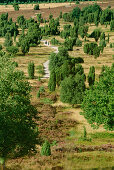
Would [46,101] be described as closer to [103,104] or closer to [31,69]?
[31,69]

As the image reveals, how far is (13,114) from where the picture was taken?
18609mm

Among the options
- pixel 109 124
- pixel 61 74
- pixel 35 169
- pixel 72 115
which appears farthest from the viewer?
pixel 61 74

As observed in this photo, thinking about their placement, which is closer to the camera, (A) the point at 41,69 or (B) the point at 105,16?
(A) the point at 41,69

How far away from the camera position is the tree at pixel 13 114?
1778 centimetres

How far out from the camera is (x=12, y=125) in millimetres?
17766

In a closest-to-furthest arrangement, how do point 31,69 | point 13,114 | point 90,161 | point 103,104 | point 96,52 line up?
1. point 13,114
2. point 90,161
3. point 103,104
4. point 31,69
5. point 96,52

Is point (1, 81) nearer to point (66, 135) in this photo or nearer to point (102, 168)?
point (102, 168)

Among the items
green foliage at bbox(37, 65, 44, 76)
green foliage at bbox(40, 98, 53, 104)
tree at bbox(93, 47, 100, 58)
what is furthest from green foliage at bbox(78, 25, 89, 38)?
green foliage at bbox(40, 98, 53, 104)

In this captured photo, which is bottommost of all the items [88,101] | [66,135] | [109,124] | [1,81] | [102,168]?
[66,135]

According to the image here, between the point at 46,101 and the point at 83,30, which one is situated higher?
the point at 83,30

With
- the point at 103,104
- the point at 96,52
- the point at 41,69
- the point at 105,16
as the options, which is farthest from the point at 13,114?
the point at 105,16

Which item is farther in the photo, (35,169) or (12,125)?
(35,169)

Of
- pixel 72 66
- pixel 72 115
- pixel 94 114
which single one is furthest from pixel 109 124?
pixel 72 66

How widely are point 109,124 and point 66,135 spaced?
9802 mm
